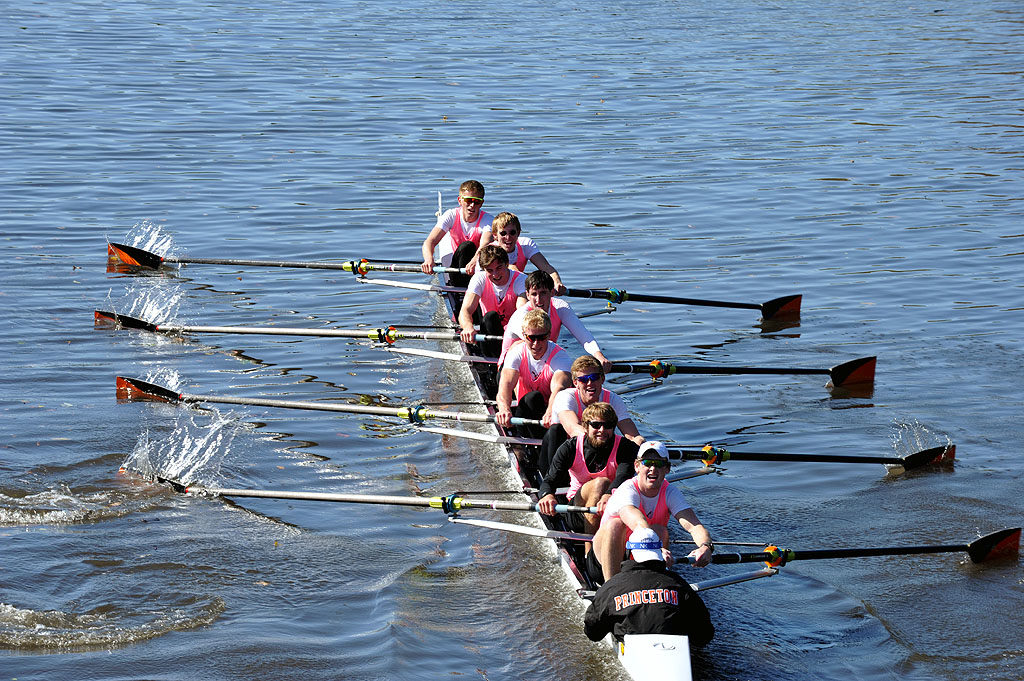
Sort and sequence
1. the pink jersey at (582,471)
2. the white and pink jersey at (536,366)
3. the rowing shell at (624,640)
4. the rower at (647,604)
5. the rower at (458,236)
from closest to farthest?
the rowing shell at (624,640) < the rower at (647,604) < the pink jersey at (582,471) < the white and pink jersey at (536,366) < the rower at (458,236)

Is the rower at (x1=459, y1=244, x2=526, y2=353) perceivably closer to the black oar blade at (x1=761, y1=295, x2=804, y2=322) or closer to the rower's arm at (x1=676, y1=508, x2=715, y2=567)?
the black oar blade at (x1=761, y1=295, x2=804, y2=322)

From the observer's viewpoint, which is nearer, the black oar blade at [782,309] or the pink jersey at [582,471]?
the pink jersey at [582,471]

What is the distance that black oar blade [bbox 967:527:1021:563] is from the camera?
8656mm

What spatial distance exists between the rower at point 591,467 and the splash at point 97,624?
2.45 metres

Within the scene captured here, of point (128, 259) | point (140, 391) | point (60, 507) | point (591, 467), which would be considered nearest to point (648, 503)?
point (591, 467)

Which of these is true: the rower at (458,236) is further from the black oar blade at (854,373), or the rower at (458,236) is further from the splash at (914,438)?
the splash at (914,438)

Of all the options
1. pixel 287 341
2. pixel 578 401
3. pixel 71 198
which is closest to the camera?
pixel 578 401

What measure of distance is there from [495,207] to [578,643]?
12323mm

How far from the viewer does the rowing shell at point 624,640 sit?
21.6 feet

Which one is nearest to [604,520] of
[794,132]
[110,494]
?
[110,494]

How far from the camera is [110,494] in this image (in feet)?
31.1

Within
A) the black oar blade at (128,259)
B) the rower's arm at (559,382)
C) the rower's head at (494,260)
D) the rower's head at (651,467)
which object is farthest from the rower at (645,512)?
the black oar blade at (128,259)

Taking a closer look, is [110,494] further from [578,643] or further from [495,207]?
[495,207]

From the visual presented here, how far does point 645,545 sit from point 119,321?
8805 mm
